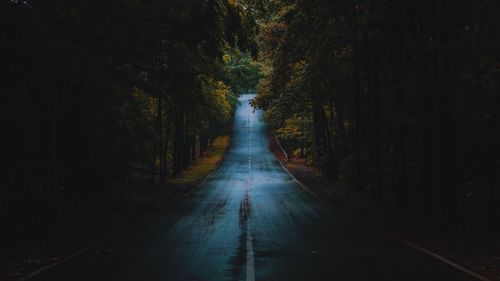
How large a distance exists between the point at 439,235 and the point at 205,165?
40859mm

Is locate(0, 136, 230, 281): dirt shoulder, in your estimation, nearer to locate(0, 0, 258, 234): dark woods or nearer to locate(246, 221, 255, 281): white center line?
locate(0, 0, 258, 234): dark woods

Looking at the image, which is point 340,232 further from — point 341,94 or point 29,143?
point 341,94

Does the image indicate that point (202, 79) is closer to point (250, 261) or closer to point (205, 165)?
point (250, 261)

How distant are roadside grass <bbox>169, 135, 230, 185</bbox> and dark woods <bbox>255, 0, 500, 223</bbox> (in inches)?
351

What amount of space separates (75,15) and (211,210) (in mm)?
9481

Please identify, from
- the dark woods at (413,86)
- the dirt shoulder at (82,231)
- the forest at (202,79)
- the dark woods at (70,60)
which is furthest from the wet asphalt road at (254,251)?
the dark woods at (413,86)

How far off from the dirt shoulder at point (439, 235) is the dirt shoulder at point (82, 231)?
720 centimetres

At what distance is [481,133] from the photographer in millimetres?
17375

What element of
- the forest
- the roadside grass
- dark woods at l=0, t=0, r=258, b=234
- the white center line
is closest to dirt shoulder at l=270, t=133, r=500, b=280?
the forest

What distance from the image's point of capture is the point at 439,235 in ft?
46.5

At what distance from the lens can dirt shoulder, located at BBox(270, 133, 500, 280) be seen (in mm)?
10508

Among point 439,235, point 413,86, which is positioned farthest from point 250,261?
point 413,86

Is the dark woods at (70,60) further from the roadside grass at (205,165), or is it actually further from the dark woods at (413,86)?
the roadside grass at (205,165)

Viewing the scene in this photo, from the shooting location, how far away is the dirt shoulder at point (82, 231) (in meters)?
10.5
